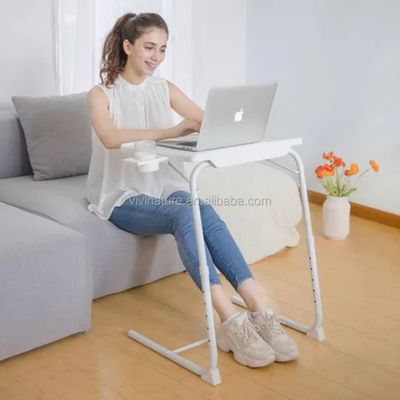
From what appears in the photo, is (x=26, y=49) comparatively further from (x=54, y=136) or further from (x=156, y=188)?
(x=156, y=188)

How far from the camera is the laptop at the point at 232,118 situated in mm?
1800

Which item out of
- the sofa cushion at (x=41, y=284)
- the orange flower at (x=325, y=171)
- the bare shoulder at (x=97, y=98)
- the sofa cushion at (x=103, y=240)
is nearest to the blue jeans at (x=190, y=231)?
the sofa cushion at (x=103, y=240)

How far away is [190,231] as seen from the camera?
81.8 inches

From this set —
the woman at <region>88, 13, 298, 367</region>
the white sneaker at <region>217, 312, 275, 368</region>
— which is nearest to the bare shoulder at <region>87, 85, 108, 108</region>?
the woman at <region>88, 13, 298, 367</region>

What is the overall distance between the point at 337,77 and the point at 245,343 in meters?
1.92

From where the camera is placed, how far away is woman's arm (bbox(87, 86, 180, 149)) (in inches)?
83.8

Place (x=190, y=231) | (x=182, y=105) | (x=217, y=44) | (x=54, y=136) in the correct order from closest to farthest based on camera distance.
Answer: (x=190, y=231)
(x=182, y=105)
(x=54, y=136)
(x=217, y=44)

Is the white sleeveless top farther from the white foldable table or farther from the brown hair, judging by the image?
the white foldable table

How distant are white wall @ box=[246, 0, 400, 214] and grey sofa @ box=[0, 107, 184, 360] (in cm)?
129

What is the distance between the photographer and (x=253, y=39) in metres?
3.95

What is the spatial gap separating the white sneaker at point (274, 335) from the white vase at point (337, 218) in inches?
44.9

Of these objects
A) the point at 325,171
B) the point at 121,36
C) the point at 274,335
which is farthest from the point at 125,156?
the point at 325,171

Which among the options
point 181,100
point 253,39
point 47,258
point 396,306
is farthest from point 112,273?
point 253,39

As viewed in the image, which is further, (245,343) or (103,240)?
(103,240)
